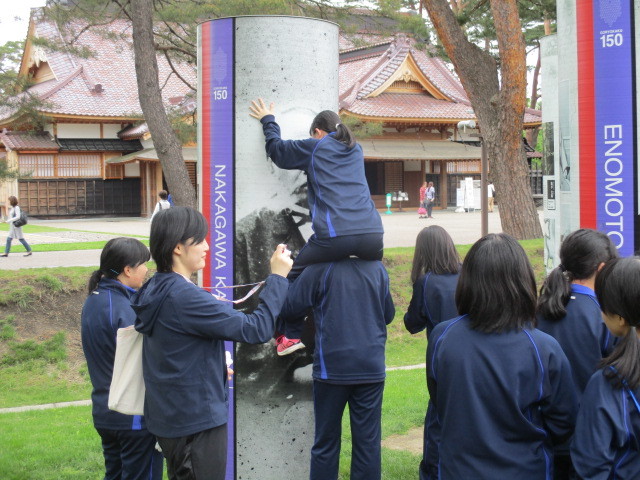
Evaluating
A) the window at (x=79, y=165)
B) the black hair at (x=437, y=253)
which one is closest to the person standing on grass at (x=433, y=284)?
the black hair at (x=437, y=253)

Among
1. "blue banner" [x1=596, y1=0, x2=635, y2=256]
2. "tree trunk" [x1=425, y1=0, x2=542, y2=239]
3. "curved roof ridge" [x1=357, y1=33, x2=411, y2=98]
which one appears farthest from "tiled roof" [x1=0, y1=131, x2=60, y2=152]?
"blue banner" [x1=596, y1=0, x2=635, y2=256]

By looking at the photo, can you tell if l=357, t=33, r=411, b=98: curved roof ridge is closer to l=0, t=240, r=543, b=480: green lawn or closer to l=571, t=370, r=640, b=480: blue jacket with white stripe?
l=0, t=240, r=543, b=480: green lawn

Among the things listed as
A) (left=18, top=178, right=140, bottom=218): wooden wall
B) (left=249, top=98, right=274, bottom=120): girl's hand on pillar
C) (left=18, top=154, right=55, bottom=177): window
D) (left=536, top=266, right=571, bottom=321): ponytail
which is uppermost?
(left=18, top=154, right=55, bottom=177): window

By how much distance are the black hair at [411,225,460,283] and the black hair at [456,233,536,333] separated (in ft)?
4.72

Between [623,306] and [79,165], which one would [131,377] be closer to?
[623,306]

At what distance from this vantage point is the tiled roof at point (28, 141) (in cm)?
2652

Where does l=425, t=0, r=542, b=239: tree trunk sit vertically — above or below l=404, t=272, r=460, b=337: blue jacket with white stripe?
above

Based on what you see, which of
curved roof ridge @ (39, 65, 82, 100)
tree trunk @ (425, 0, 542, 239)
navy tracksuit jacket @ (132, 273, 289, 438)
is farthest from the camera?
curved roof ridge @ (39, 65, 82, 100)

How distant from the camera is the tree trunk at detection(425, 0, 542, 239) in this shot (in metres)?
11.9

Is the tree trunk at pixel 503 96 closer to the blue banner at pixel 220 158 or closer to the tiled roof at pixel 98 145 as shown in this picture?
the blue banner at pixel 220 158

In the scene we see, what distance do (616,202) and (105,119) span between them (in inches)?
1026

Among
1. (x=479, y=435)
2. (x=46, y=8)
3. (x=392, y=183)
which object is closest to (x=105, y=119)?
(x=392, y=183)

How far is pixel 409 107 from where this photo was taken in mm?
30047

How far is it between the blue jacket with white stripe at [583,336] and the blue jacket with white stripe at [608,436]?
2.00 ft
